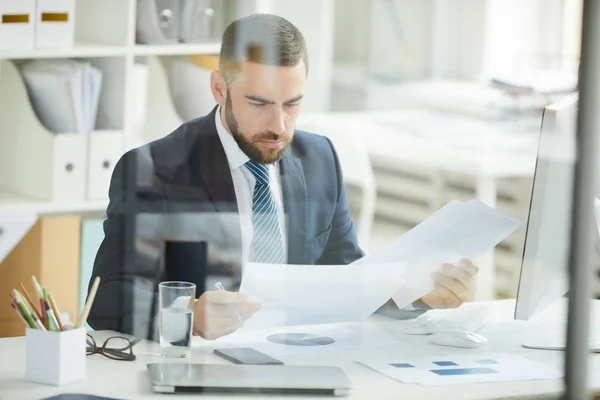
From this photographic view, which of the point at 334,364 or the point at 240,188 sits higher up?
the point at 240,188

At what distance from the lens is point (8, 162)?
2.63 meters

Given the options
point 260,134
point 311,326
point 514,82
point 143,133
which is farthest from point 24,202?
point 514,82

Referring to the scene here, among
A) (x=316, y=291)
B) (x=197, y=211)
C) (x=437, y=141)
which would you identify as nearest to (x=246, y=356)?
(x=316, y=291)

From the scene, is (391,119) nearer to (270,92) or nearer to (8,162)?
(270,92)

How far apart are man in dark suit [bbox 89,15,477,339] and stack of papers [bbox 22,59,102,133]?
0.50 m

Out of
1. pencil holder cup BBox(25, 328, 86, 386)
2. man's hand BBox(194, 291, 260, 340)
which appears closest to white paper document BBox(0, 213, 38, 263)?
man's hand BBox(194, 291, 260, 340)

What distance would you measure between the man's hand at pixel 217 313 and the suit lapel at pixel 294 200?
313 mm

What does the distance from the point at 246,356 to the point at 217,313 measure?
0.40 ft

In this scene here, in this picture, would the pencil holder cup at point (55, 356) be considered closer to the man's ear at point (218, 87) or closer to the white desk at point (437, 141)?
the man's ear at point (218, 87)

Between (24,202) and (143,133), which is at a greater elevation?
(143,133)

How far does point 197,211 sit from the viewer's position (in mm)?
2178

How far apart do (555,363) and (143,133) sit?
1.42 meters

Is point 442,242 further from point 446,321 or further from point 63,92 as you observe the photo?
point 63,92

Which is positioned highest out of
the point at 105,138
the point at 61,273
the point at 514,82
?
the point at 514,82
